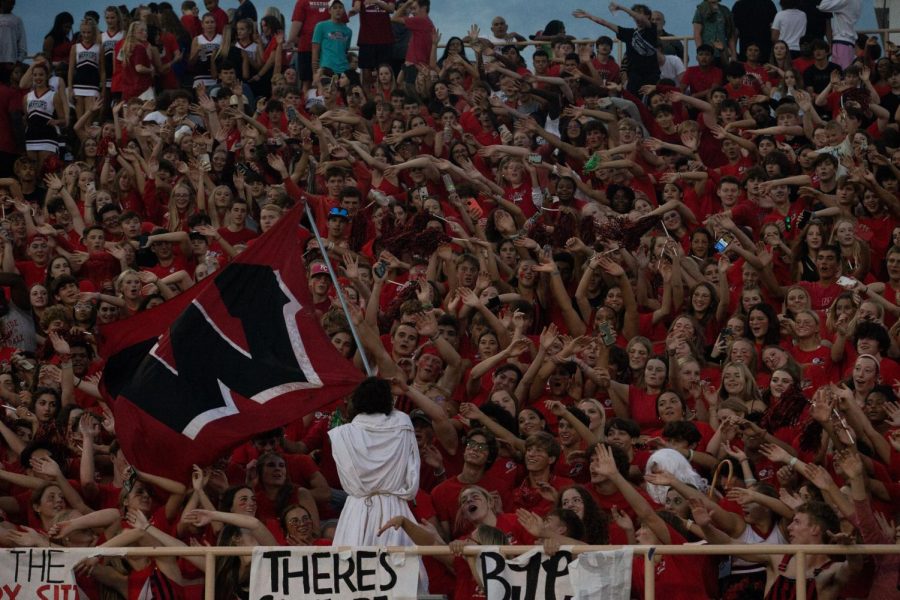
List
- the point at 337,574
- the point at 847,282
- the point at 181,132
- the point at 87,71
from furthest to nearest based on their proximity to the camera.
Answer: the point at 87,71, the point at 181,132, the point at 847,282, the point at 337,574

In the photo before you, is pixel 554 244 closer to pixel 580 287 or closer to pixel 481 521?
pixel 580 287

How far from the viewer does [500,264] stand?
16.5 meters

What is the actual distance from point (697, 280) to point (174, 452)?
532cm

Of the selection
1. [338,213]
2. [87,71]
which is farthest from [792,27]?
[87,71]

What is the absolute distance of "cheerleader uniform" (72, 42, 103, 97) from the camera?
23109 millimetres

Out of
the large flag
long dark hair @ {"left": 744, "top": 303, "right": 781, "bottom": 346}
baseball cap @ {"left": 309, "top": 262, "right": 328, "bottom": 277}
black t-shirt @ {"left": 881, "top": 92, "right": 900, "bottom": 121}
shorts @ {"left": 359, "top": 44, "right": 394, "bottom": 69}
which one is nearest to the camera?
the large flag

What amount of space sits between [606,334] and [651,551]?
13.7 feet

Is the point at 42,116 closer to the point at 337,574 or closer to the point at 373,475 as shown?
the point at 373,475

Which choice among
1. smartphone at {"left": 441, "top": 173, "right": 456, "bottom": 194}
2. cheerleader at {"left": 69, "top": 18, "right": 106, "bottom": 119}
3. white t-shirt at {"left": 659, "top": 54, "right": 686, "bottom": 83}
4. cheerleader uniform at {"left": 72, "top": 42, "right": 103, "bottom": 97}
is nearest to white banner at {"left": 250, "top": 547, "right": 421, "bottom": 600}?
smartphone at {"left": 441, "top": 173, "right": 456, "bottom": 194}

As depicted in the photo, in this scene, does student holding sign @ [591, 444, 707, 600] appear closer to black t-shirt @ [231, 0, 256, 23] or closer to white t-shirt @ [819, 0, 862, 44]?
white t-shirt @ [819, 0, 862, 44]

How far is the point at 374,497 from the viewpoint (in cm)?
1150

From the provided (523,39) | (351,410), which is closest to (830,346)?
(351,410)

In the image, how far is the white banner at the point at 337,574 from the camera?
36.3ft

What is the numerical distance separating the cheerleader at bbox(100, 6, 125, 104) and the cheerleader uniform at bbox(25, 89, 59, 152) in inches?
50.6
